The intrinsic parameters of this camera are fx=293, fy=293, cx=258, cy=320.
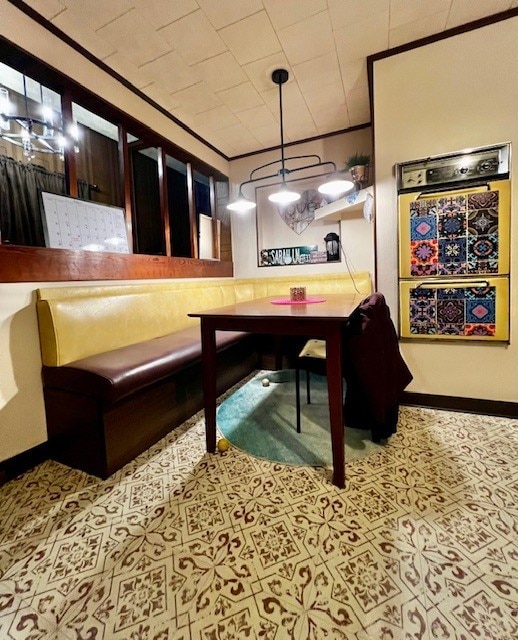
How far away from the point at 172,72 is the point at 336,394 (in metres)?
2.82

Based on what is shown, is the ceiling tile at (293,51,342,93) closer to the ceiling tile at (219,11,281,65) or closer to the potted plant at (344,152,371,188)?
the ceiling tile at (219,11,281,65)

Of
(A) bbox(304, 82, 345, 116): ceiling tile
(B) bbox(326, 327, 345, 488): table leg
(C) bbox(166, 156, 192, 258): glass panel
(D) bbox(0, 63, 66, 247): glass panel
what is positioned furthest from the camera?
(C) bbox(166, 156, 192, 258): glass panel

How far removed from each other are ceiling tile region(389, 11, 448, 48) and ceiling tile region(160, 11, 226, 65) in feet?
4.12

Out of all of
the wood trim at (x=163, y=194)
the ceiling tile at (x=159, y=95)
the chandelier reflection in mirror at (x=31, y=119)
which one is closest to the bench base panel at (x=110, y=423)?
the wood trim at (x=163, y=194)

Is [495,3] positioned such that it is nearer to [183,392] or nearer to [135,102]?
[135,102]

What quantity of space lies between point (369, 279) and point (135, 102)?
289 centimetres

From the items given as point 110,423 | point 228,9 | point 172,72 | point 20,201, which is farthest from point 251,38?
point 20,201

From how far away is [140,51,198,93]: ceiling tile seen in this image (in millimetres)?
2281

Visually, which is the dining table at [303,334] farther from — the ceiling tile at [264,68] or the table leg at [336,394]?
the ceiling tile at [264,68]

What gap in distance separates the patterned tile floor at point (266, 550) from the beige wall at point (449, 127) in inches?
23.2

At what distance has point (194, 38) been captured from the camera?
2088 millimetres

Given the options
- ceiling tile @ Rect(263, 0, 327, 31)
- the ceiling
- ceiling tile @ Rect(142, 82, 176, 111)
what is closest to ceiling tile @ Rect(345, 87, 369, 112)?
the ceiling

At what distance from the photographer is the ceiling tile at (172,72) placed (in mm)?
2281

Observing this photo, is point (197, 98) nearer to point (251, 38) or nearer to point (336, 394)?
point (251, 38)
